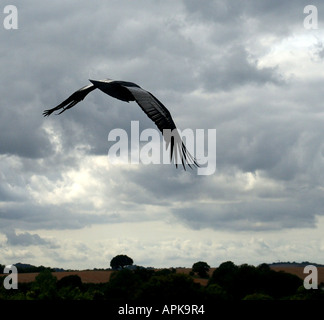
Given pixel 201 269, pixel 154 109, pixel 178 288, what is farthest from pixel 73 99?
pixel 201 269

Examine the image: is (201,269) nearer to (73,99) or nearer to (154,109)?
(73,99)

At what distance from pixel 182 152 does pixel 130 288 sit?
114942 millimetres

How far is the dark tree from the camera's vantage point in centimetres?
18652

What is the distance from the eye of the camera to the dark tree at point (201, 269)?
18652 cm

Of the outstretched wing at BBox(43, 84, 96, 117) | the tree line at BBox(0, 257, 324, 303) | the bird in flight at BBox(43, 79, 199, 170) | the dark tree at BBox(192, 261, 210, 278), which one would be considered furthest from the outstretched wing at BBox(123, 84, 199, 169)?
the dark tree at BBox(192, 261, 210, 278)

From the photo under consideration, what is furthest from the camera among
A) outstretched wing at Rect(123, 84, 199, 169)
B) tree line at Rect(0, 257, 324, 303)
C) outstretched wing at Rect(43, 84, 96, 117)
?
tree line at Rect(0, 257, 324, 303)

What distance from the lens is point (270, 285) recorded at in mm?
134500

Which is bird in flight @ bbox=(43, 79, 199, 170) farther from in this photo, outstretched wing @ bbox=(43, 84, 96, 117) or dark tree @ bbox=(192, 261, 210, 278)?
dark tree @ bbox=(192, 261, 210, 278)

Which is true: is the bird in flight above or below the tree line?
above

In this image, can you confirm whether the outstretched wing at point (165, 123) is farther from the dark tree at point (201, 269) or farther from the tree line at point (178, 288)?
the dark tree at point (201, 269)

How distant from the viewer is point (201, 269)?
7382 inches
